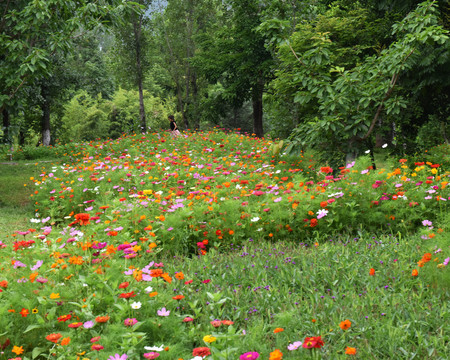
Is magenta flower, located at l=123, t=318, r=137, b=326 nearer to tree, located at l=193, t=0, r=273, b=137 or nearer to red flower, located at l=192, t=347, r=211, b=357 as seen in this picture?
red flower, located at l=192, t=347, r=211, b=357

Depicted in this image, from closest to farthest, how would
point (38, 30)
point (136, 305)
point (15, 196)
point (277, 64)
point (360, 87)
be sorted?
point (136, 305)
point (360, 87)
point (38, 30)
point (15, 196)
point (277, 64)

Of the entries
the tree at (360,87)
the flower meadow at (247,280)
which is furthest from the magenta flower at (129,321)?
the tree at (360,87)

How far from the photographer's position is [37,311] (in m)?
2.48

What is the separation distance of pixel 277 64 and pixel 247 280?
9517 mm

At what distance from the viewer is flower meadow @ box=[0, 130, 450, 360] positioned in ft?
7.82

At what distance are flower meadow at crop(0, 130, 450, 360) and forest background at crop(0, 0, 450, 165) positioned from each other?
2.08 metres

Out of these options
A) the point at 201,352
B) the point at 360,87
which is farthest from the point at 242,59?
the point at 201,352

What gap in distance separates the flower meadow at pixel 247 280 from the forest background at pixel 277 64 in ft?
6.84

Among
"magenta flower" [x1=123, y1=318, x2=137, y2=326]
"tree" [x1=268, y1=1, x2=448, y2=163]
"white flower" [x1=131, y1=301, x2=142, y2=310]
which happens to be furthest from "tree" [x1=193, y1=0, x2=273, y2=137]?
"magenta flower" [x1=123, y1=318, x2=137, y2=326]

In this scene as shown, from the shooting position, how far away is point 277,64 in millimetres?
11805

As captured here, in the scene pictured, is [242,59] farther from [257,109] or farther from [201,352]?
[201,352]

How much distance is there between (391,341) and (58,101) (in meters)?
24.3

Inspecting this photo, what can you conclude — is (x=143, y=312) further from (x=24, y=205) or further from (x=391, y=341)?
(x=24, y=205)

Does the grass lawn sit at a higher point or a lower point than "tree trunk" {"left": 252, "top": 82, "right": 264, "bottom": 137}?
lower
